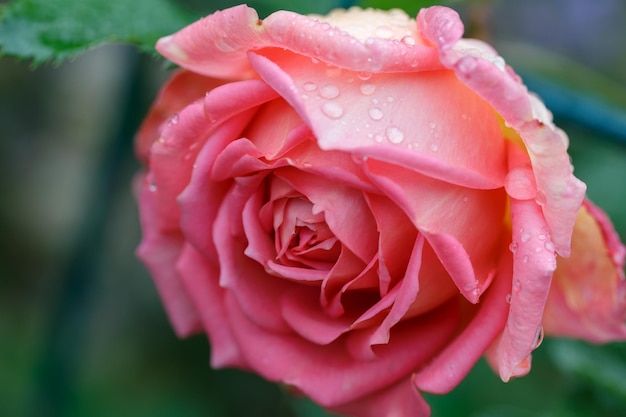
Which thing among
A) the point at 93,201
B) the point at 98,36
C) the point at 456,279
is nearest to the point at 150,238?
the point at 98,36

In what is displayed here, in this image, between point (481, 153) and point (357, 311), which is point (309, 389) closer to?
point (357, 311)

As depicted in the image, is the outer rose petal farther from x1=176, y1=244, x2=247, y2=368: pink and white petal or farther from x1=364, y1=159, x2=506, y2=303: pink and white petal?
x1=176, y1=244, x2=247, y2=368: pink and white petal

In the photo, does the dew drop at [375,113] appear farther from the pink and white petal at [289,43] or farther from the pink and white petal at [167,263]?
the pink and white petal at [167,263]

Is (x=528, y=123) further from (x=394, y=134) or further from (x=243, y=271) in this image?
(x=243, y=271)

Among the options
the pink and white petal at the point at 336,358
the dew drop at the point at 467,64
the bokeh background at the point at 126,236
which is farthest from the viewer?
the bokeh background at the point at 126,236

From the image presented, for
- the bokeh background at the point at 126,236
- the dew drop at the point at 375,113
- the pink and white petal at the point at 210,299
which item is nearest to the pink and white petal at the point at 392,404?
the pink and white petal at the point at 210,299

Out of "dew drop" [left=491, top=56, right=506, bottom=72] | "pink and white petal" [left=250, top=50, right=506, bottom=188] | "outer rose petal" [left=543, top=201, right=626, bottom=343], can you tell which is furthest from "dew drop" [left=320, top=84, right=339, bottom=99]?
"outer rose petal" [left=543, top=201, right=626, bottom=343]
